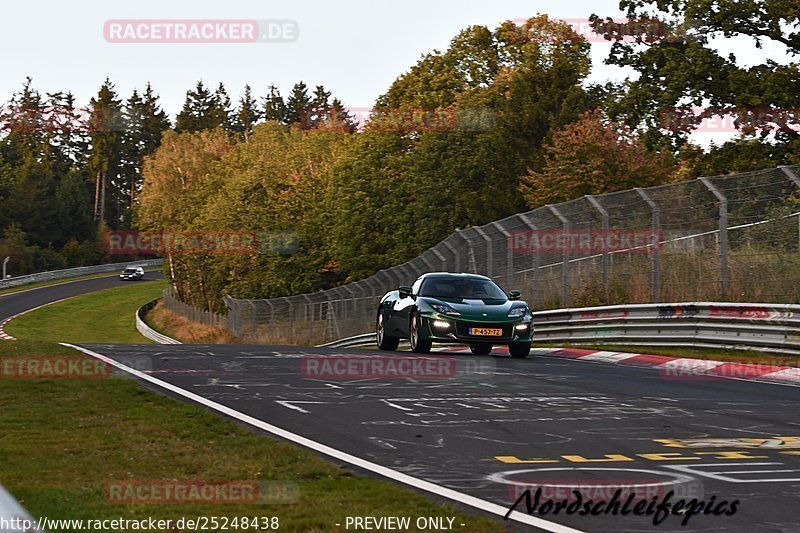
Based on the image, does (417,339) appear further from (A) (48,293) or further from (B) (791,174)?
(A) (48,293)

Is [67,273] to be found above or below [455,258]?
above

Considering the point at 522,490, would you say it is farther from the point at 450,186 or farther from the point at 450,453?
the point at 450,186

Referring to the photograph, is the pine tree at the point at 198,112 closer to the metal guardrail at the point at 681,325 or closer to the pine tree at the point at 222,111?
the pine tree at the point at 222,111

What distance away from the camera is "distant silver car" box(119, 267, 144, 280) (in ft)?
389

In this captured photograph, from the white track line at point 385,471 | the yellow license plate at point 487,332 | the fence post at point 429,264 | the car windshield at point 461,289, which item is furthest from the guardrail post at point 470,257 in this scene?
the white track line at point 385,471

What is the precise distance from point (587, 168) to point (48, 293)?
204 ft

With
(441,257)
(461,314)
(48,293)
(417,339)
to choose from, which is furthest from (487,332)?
(48,293)

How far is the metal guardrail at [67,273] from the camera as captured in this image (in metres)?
104

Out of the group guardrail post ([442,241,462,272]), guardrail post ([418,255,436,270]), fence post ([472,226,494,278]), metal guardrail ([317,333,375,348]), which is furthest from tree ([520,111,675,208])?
fence post ([472,226,494,278])

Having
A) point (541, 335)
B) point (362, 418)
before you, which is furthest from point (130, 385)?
point (541, 335)

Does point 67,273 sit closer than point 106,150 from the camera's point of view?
Yes

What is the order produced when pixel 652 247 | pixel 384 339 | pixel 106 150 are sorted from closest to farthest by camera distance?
→ pixel 652 247 → pixel 384 339 → pixel 106 150

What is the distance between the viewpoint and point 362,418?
1096 cm

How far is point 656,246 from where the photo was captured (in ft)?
72.3
